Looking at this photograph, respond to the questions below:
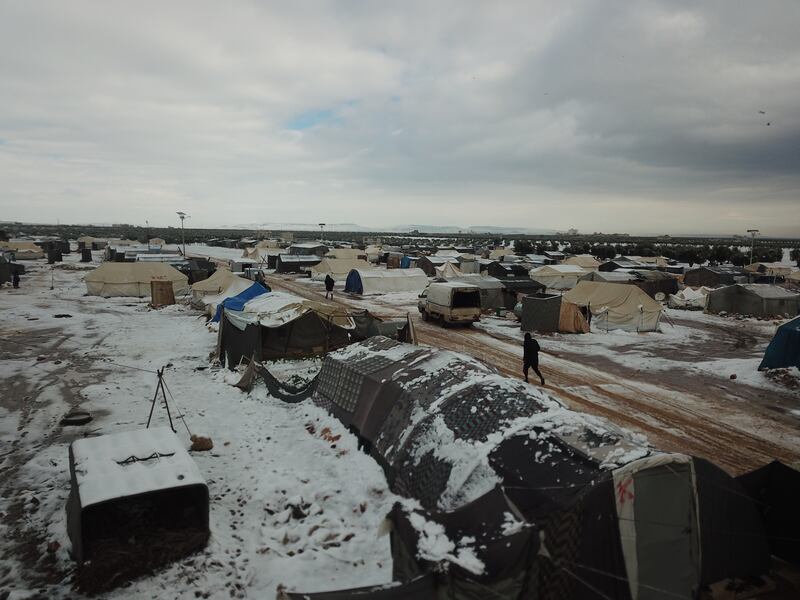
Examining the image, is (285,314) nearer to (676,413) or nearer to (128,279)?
(676,413)

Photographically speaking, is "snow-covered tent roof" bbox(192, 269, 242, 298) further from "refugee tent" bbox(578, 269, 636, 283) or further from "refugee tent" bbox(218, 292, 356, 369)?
"refugee tent" bbox(578, 269, 636, 283)

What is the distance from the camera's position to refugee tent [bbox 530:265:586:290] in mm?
43344

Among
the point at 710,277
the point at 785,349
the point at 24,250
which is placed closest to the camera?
the point at 785,349

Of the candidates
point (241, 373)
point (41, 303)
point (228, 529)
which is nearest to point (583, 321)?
point (241, 373)

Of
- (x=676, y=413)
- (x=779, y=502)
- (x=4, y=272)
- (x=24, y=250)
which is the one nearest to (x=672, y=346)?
(x=676, y=413)

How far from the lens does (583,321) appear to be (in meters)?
25.8

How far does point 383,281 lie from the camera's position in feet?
137

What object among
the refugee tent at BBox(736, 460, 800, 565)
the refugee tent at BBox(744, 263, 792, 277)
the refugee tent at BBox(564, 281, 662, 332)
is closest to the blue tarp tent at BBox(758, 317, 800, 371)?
the refugee tent at BBox(564, 281, 662, 332)

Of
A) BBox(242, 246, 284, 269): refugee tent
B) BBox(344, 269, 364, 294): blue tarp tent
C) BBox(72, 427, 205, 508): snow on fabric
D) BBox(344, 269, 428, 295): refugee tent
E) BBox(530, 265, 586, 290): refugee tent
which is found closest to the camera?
BBox(72, 427, 205, 508): snow on fabric

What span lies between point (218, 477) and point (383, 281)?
32.7 meters

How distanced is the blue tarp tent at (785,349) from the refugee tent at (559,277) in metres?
25.6

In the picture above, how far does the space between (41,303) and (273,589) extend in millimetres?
34927

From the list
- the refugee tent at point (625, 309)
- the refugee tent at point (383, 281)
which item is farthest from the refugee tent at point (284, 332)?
the refugee tent at point (383, 281)

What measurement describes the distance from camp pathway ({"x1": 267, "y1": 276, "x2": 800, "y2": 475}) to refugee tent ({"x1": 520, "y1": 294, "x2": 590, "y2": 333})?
5.08 m
